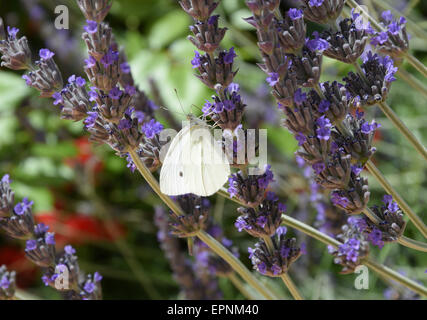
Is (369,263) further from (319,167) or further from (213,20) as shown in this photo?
(213,20)

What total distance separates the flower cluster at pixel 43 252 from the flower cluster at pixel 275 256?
1.03 ft

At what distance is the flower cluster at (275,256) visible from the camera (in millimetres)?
826

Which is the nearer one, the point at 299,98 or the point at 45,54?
the point at 299,98

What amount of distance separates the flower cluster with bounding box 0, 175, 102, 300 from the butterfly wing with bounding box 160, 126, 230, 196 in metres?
0.26

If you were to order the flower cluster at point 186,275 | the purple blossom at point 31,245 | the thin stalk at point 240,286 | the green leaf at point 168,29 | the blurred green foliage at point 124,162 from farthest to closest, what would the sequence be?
the green leaf at point 168,29 < the blurred green foliage at point 124,162 < the flower cluster at point 186,275 < the thin stalk at point 240,286 < the purple blossom at point 31,245

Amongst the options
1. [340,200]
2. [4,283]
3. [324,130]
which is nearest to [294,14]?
[324,130]

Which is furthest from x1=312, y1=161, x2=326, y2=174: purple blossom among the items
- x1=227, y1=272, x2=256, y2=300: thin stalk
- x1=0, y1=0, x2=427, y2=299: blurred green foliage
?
x1=0, y1=0, x2=427, y2=299: blurred green foliage

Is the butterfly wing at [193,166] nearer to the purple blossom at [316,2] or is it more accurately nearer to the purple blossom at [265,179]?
the purple blossom at [265,179]

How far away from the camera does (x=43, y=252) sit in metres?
0.93

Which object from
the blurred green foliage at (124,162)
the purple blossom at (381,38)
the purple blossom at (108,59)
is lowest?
the purple blossom at (108,59)

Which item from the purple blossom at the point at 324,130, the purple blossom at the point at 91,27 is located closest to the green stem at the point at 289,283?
the purple blossom at the point at 324,130

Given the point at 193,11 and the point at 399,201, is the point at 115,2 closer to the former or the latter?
the point at 193,11

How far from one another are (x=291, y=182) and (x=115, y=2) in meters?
1.20
